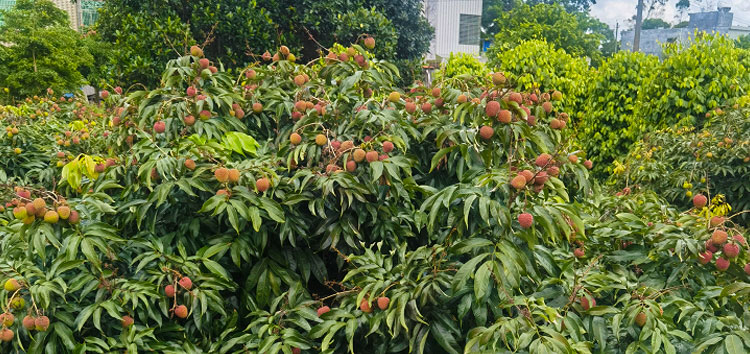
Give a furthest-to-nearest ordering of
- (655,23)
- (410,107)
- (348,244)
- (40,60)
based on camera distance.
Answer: (655,23) < (40,60) < (410,107) < (348,244)

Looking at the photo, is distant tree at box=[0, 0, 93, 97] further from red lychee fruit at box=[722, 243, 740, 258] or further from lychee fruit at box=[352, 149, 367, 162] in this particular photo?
red lychee fruit at box=[722, 243, 740, 258]

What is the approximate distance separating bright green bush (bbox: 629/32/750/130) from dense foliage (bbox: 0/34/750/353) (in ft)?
10.0

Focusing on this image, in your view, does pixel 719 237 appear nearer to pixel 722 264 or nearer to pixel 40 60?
pixel 722 264

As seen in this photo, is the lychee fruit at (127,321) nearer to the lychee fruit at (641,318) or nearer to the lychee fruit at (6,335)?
the lychee fruit at (6,335)

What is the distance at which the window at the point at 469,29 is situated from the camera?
59.4 ft

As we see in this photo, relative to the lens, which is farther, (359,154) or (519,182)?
(359,154)

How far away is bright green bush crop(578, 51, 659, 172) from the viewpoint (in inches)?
222

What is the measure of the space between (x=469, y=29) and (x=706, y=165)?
49.6 feet

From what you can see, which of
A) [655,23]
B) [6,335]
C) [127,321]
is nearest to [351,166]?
[127,321]

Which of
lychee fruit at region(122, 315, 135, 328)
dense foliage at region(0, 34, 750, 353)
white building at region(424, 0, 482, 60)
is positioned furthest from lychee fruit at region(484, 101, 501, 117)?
white building at region(424, 0, 482, 60)

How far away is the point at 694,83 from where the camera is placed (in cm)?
490

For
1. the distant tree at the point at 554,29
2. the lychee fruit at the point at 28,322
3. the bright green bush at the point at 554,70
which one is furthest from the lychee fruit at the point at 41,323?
the distant tree at the point at 554,29

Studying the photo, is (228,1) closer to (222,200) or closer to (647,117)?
(647,117)

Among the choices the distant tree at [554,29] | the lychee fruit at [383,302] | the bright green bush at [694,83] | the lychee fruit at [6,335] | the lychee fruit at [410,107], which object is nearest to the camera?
the lychee fruit at [6,335]
